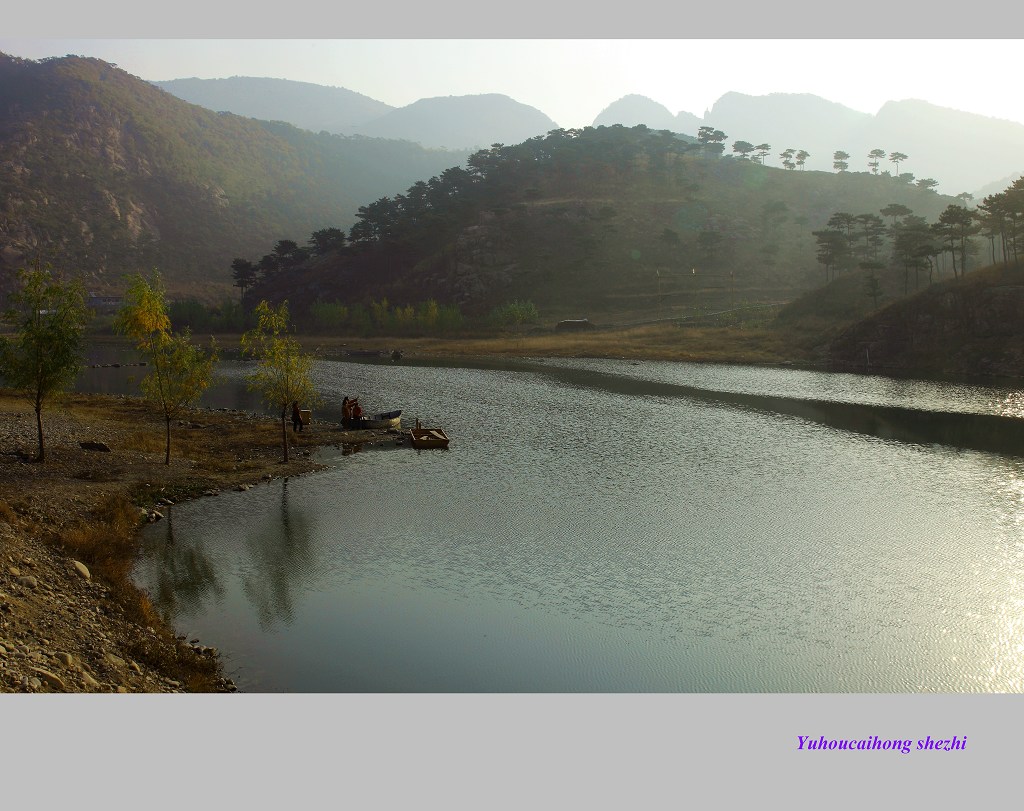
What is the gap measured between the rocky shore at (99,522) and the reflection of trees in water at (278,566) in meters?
2.98

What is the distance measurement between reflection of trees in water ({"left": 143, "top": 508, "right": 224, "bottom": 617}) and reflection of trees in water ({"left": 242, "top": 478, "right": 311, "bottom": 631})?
4.28 feet

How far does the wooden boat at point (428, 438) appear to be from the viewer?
Answer: 50812 millimetres

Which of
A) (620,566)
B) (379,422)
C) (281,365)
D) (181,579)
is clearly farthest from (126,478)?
(620,566)

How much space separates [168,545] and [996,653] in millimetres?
27707

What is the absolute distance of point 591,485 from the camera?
40844 millimetres

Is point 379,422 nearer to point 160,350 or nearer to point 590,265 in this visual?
point 160,350

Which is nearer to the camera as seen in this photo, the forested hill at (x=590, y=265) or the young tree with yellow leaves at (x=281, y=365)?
the young tree with yellow leaves at (x=281, y=365)

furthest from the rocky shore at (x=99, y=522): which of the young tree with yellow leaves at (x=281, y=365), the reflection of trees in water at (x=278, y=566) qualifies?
the young tree with yellow leaves at (x=281, y=365)

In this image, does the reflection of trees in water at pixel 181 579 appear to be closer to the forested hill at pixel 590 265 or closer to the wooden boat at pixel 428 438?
the wooden boat at pixel 428 438

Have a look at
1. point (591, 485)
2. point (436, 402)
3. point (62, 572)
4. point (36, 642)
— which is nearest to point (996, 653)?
point (591, 485)

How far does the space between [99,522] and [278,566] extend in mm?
8042

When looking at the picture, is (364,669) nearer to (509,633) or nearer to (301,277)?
(509,633)

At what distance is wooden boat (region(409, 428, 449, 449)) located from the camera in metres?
50.8

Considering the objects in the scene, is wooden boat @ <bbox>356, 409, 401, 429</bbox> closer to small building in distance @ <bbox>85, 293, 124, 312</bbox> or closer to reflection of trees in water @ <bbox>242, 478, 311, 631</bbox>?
reflection of trees in water @ <bbox>242, 478, 311, 631</bbox>
